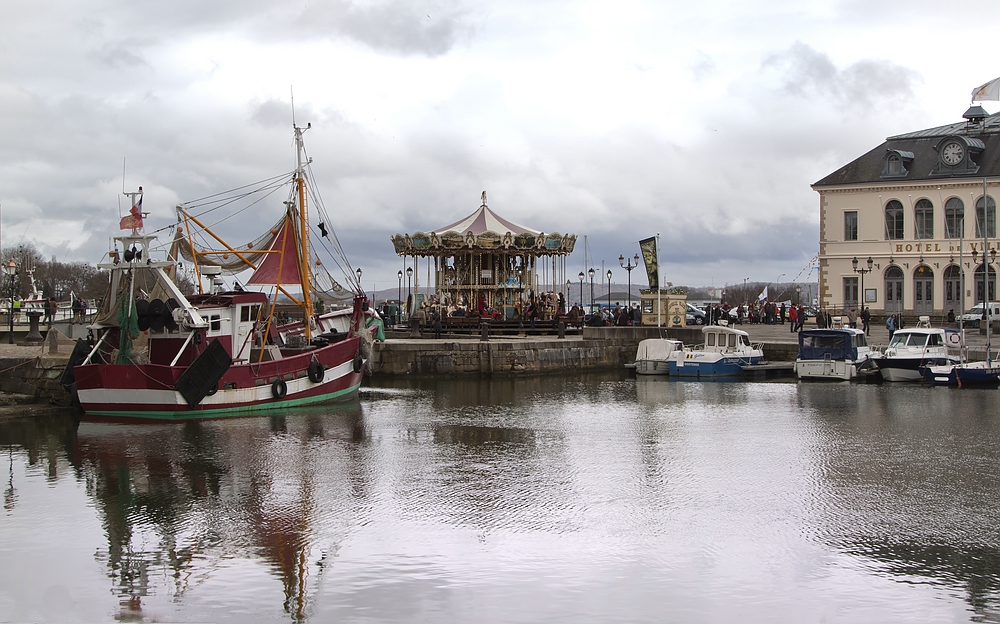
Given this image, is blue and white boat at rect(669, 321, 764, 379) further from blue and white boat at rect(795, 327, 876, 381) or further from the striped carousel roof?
the striped carousel roof

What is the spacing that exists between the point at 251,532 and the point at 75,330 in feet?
81.8

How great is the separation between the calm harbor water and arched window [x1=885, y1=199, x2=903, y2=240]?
30692mm

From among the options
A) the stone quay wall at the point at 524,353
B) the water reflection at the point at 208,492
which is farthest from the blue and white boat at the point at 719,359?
the water reflection at the point at 208,492

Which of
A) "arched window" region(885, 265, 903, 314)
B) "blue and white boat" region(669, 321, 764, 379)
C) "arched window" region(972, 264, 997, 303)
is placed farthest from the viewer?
"arched window" region(885, 265, 903, 314)

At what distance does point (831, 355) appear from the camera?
109ft

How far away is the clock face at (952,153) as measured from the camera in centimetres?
4962

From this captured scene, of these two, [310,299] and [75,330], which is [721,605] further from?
[75,330]

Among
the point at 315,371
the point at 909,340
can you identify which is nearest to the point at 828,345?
the point at 909,340

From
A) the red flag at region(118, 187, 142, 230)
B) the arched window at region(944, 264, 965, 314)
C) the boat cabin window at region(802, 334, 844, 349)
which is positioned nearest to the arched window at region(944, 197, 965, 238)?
the arched window at region(944, 264, 965, 314)

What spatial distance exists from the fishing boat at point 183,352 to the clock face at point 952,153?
3648cm

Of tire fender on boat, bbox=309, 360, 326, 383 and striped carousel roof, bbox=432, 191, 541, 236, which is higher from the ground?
striped carousel roof, bbox=432, 191, 541, 236

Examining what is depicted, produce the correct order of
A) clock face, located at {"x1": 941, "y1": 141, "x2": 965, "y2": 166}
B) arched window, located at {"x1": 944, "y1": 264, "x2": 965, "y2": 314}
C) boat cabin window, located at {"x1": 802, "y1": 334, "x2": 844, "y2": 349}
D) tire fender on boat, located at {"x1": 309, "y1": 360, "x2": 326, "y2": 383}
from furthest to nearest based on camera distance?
clock face, located at {"x1": 941, "y1": 141, "x2": 965, "y2": 166} < arched window, located at {"x1": 944, "y1": 264, "x2": 965, "y2": 314} < boat cabin window, located at {"x1": 802, "y1": 334, "x2": 844, "y2": 349} < tire fender on boat, located at {"x1": 309, "y1": 360, "x2": 326, "y2": 383}

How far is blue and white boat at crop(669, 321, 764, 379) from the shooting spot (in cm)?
3459

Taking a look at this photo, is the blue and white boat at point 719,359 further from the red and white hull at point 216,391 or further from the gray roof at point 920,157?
the gray roof at point 920,157
